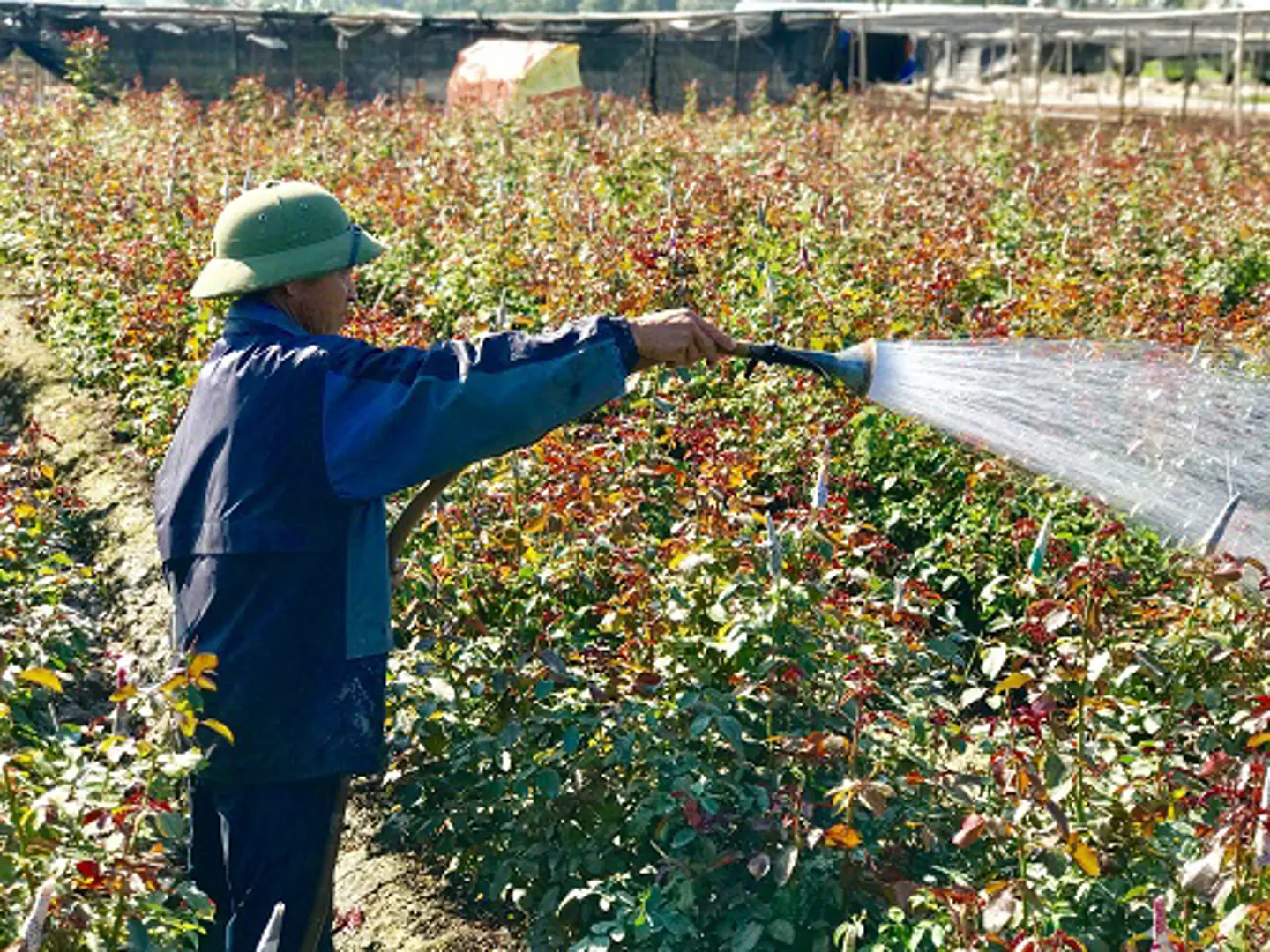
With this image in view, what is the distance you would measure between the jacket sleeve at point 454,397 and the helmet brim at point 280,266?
235 mm

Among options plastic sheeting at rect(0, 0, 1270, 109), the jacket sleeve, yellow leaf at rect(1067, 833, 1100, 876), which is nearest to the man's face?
the jacket sleeve

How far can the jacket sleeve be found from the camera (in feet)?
9.36

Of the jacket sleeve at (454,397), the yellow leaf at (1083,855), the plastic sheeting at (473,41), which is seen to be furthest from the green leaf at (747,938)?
the plastic sheeting at (473,41)

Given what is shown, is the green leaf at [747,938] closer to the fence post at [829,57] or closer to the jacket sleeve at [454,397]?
the jacket sleeve at [454,397]

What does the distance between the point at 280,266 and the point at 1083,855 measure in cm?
173

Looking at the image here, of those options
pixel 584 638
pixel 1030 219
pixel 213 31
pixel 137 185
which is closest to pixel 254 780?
pixel 584 638

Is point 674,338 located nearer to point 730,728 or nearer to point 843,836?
point 730,728

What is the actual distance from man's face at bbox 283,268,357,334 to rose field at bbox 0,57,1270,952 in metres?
0.68

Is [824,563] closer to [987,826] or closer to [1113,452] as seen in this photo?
[987,826]

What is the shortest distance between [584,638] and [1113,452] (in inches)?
60.3

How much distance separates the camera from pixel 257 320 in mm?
3092

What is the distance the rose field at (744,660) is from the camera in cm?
283

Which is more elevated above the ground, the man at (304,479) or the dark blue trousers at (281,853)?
the man at (304,479)

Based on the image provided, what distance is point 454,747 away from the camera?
3605 millimetres
